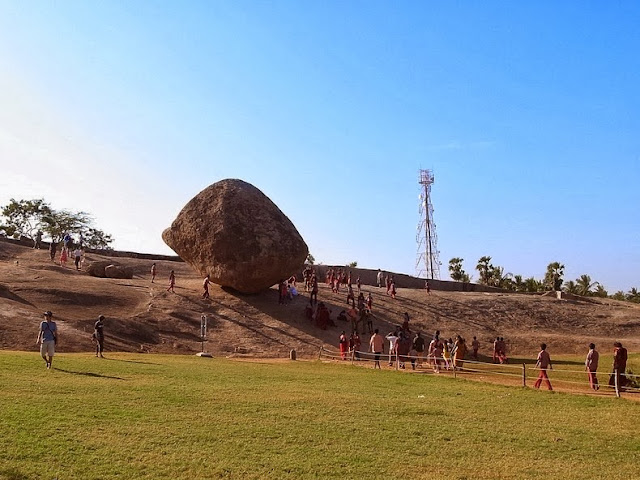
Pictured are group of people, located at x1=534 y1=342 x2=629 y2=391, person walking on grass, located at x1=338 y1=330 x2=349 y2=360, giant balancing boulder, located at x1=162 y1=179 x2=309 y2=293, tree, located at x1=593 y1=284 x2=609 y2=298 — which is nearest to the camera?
group of people, located at x1=534 y1=342 x2=629 y2=391

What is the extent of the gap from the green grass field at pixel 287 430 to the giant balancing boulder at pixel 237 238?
19.3m

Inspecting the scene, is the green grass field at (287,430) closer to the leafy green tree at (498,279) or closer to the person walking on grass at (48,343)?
the person walking on grass at (48,343)

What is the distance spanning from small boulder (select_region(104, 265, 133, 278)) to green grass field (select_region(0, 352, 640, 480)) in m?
24.0

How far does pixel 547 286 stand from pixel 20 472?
67.8m

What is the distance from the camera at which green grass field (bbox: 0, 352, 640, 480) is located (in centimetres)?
938

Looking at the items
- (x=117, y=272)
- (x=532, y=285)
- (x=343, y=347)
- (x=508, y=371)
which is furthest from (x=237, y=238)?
(x=532, y=285)

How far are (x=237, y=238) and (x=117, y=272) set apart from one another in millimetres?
10018

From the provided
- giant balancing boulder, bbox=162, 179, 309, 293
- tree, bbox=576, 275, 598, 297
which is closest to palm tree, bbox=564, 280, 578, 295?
tree, bbox=576, 275, 598, 297

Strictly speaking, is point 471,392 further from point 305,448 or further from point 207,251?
point 207,251

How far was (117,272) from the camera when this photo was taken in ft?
137

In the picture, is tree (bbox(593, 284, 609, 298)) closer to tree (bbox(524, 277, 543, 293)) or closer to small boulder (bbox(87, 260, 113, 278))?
tree (bbox(524, 277, 543, 293))

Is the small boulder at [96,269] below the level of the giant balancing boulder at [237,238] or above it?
below

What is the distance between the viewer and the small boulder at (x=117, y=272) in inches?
1630

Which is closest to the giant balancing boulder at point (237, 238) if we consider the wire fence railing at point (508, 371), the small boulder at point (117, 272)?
the small boulder at point (117, 272)
